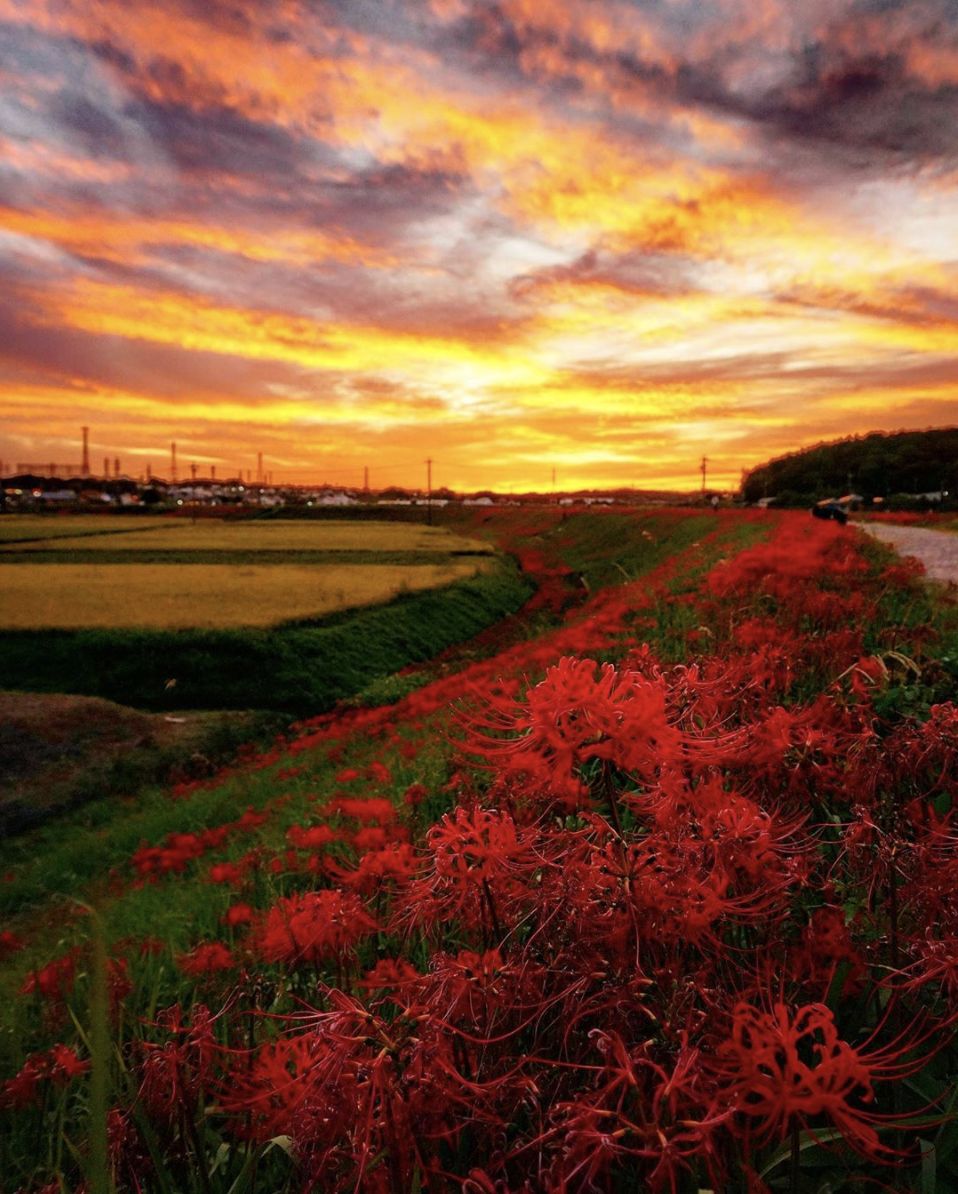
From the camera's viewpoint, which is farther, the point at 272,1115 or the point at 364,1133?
the point at 272,1115

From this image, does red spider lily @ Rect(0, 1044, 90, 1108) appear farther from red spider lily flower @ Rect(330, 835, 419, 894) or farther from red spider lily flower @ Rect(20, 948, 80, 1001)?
red spider lily flower @ Rect(20, 948, 80, 1001)

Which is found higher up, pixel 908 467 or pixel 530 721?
pixel 908 467

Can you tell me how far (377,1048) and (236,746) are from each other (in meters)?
15.9

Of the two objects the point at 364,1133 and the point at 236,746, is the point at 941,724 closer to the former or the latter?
the point at 364,1133

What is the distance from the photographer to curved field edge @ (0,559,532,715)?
63.6 ft

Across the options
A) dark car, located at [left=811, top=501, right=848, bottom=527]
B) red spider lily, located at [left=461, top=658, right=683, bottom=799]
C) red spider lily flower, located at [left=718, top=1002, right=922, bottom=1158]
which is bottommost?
red spider lily flower, located at [left=718, top=1002, right=922, bottom=1158]

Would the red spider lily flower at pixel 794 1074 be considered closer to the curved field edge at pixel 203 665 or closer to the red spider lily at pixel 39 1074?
the red spider lily at pixel 39 1074

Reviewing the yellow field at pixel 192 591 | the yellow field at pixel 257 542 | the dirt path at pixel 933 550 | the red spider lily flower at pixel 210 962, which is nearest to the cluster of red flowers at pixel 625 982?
the red spider lily flower at pixel 210 962

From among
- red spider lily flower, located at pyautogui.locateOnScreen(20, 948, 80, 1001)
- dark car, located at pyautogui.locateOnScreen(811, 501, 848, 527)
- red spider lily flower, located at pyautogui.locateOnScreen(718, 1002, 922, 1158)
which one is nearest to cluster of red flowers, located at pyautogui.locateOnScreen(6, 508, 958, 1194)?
red spider lily flower, located at pyautogui.locateOnScreen(718, 1002, 922, 1158)

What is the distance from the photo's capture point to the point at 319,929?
212cm

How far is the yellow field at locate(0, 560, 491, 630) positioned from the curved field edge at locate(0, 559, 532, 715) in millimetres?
899

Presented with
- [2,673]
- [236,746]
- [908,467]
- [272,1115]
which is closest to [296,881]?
[272,1115]

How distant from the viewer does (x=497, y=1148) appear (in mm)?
1296

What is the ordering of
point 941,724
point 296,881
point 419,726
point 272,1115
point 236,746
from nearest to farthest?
point 272,1115
point 941,724
point 296,881
point 419,726
point 236,746
